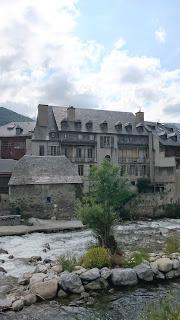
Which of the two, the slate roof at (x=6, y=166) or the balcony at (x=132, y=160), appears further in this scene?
the balcony at (x=132, y=160)

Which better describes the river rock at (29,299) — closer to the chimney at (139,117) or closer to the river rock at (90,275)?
the river rock at (90,275)

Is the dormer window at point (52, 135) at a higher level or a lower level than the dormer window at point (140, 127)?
lower

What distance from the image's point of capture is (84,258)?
22125 mm

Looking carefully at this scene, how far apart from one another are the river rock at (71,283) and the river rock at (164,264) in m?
4.70

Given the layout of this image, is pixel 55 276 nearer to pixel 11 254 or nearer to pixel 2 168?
pixel 11 254

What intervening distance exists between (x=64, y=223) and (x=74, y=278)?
23.9m

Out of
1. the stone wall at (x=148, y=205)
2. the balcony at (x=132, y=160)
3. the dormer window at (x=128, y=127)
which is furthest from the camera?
the dormer window at (x=128, y=127)

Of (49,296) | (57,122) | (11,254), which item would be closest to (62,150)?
(57,122)

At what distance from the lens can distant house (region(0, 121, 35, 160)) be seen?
58341mm

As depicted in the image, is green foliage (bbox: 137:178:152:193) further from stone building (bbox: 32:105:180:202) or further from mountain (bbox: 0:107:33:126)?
mountain (bbox: 0:107:33:126)

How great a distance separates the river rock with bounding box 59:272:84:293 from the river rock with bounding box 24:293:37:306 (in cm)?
169

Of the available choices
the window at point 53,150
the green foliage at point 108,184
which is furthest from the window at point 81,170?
the green foliage at point 108,184

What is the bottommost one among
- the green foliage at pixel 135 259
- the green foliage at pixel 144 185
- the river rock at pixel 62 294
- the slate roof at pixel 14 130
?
the river rock at pixel 62 294

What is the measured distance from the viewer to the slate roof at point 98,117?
190 ft
